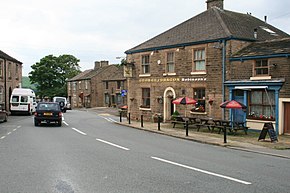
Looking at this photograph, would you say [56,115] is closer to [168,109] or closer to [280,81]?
[168,109]

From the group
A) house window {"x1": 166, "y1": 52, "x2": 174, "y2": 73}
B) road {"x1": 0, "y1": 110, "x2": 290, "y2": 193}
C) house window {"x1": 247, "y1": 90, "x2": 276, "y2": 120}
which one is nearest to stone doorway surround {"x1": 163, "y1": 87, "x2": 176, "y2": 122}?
house window {"x1": 166, "y1": 52, "x2": 174, "y2": 73}

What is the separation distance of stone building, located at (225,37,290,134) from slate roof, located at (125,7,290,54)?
1862mm

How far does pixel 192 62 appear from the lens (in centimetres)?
2484

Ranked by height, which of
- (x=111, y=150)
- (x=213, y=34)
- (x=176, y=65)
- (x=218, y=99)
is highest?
(x=213, y=34)

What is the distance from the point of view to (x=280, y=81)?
1930 cm

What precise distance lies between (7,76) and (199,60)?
26.7 m

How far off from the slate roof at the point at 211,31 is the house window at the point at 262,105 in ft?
13.4

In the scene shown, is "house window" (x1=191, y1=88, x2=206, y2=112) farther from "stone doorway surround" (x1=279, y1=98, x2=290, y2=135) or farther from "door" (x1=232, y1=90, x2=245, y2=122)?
"stone doorway surround" (x1=279, y1=98, x2=290, y2=135)

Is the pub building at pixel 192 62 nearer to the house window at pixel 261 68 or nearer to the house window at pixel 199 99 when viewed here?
the house window at pixel 199 99

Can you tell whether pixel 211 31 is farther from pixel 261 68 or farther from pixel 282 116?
pixel 282 116

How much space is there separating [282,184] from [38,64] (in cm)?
7807

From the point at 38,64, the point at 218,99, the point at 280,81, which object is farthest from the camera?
the point at 38,64

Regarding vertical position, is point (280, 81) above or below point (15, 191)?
above

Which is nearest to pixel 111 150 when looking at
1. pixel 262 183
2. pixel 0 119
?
pixel 262 183
